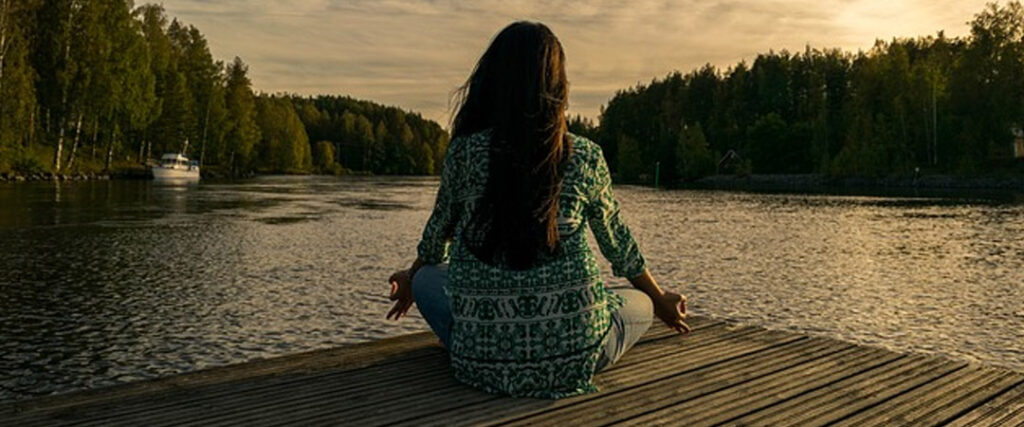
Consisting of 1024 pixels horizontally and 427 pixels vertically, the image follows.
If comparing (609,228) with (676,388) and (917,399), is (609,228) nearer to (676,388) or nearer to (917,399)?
(676,388)

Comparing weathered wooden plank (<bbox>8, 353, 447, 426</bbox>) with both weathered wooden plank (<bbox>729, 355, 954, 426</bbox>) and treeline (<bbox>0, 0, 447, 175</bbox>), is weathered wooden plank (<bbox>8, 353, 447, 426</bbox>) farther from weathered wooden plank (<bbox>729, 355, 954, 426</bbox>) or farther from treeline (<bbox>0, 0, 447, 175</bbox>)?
treeline (<bbox>0, 0, 447, 175</bbox>)

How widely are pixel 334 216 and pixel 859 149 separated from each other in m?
78.6

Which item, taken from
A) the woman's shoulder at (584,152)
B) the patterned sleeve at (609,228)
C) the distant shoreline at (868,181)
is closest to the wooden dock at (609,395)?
the patterned sleeve at (609,228)

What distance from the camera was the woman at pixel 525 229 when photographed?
3744 mm

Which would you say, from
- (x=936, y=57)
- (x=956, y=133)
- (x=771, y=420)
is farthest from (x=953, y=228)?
(x=936, y=57)

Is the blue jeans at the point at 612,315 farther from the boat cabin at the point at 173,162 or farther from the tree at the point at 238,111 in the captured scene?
the tree at the point at 238,111

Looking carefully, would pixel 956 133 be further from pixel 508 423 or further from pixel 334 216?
pixel 508 423

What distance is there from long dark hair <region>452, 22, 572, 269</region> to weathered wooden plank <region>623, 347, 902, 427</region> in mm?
1138

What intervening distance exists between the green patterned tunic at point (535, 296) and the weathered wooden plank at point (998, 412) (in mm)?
2146

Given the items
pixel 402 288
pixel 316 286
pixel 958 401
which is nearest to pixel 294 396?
pixel 402 288

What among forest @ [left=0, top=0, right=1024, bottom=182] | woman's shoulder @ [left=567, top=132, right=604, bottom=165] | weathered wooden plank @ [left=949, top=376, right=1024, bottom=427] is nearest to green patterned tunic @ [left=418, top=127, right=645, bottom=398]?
woman's shoulder @ [left=567, top=132, right=604, bottom=165]

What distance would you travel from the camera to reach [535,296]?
386 cm

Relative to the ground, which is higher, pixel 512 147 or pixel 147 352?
pixel 512 147

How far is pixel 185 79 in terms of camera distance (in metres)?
79.4
